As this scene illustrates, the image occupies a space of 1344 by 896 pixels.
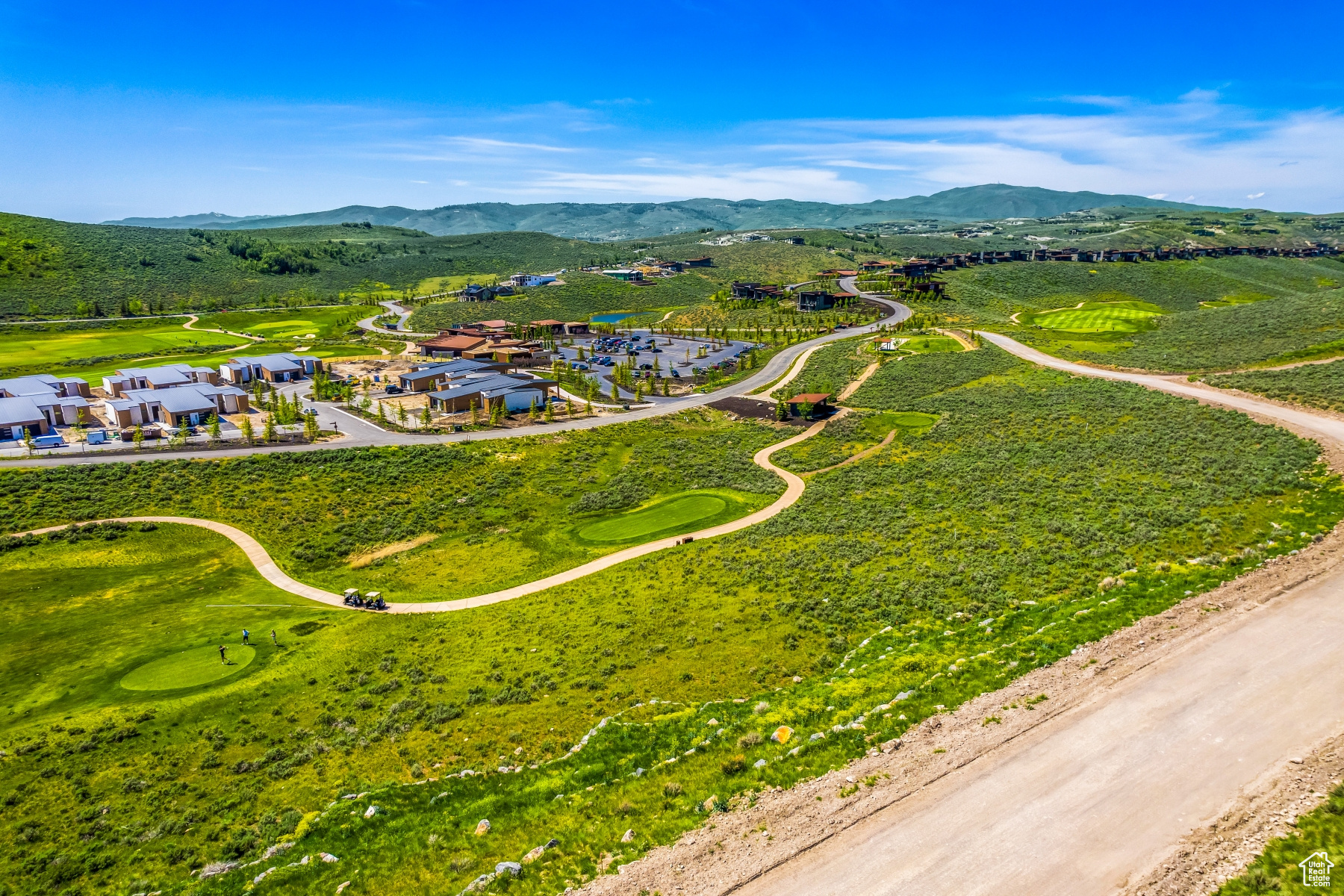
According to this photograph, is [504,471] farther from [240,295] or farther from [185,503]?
[240,295]

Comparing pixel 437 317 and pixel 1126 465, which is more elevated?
pixel 437 317

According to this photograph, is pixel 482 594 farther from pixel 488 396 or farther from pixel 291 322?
pixel 291 322

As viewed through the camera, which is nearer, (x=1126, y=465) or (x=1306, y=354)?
(x=1126, y=465)

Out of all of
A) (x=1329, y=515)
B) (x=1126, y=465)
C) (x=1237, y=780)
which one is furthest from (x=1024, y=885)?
(x=1126, y=465)

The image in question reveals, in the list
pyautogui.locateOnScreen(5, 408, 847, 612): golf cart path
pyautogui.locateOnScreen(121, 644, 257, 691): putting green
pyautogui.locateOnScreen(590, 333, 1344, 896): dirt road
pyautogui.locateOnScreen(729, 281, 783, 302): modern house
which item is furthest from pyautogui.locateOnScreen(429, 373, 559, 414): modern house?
pyautogui.locateOnScreen(729, 281, 783, 302): modern house

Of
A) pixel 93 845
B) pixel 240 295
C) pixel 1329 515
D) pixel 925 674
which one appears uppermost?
pixel 240 295

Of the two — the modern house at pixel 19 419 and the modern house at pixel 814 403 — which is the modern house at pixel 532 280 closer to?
the modern house at pixel 19 419

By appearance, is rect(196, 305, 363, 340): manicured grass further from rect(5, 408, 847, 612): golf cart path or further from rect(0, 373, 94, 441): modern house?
rect(5, 408, 847, 612): golf cart path
